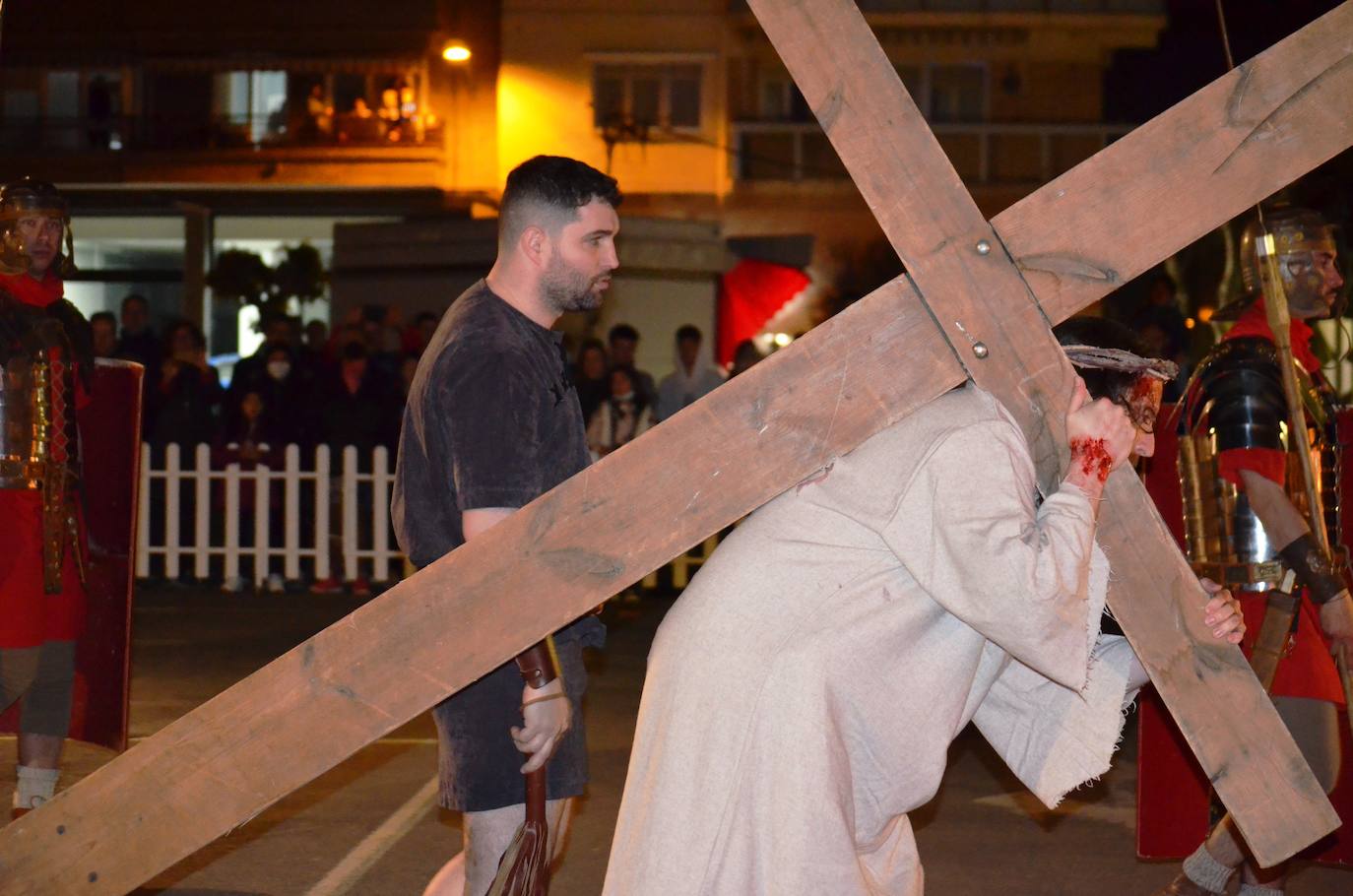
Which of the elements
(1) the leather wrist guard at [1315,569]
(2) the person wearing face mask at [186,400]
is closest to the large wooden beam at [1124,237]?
(1) the leather wrist guard at [1315,569]

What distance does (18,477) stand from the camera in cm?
457

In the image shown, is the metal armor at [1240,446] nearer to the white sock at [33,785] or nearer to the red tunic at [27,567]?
the red tunic at [27,567]

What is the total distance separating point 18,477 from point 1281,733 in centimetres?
355

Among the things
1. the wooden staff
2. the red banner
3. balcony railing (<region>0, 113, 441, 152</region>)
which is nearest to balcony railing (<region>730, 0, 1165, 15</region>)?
the red banner

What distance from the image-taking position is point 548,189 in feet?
10.8

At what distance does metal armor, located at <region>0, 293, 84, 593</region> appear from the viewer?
14.9ft

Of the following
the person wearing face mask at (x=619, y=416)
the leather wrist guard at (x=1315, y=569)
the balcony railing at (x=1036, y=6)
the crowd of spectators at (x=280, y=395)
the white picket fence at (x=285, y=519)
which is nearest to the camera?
the leather wrist guard at (x=1315, y=569)

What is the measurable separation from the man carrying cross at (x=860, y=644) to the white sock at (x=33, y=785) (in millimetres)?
2562

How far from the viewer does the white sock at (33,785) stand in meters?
4.60

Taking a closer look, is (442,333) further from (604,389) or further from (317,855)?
(604,389)

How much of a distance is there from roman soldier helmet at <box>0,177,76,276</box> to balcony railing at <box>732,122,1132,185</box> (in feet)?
67.1

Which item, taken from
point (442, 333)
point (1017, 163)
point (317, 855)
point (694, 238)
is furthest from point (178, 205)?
point (442, 333)

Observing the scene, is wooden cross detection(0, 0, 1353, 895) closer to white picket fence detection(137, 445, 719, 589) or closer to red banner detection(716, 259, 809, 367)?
white picket fence detection(137, 445, 719, 589)

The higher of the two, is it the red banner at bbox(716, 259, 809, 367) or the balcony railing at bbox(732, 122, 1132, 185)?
the balcony railing at bbox(732, 122, 1132, 185)
